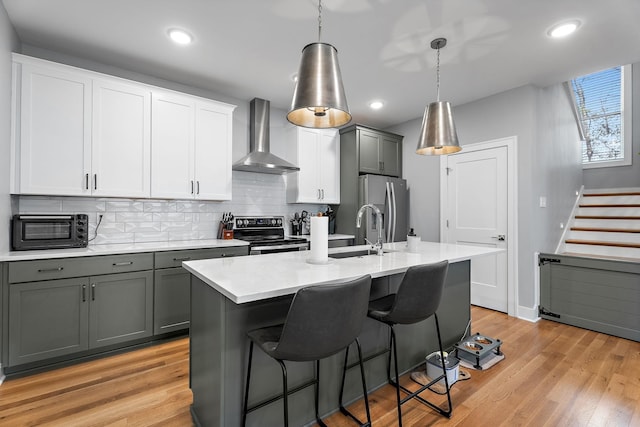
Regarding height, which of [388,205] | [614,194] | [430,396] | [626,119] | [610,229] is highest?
[626,119]

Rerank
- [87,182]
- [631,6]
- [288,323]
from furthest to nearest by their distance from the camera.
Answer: [87,182], [631,6], [288,323]

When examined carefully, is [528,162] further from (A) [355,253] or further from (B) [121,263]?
(B) [121,263]

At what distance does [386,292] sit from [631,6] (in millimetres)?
2736

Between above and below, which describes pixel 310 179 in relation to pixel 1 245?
above

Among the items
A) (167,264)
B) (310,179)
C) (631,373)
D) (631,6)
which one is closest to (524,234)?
(631,373)

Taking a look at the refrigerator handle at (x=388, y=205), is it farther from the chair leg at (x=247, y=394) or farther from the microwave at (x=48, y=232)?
the microwave at (x=48, y=232)

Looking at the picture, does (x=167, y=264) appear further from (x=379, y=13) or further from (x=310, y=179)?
(x=379, y=13)

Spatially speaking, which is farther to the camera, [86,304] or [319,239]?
[86,304]

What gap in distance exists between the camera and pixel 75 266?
249cm

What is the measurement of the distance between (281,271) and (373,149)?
135 inches

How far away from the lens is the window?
515cm

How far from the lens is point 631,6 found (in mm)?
2227

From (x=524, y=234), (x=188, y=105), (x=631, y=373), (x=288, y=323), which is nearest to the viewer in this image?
(x=288, y=323)

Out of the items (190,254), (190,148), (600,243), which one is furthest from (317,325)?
(600,243)
